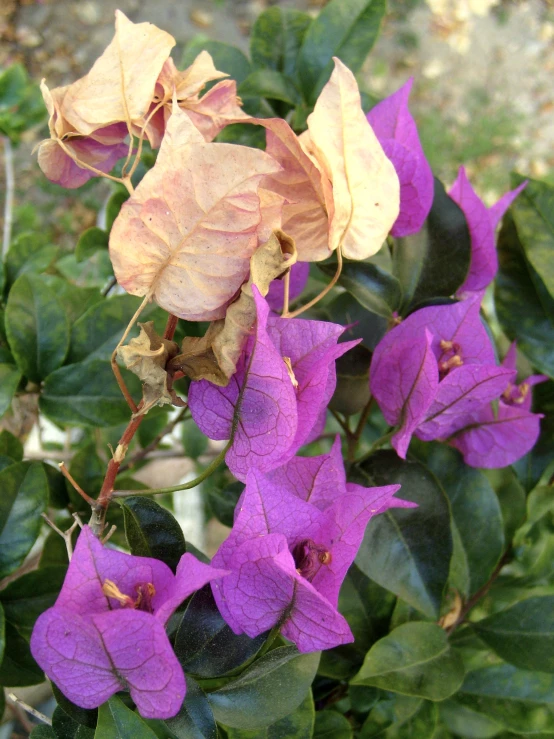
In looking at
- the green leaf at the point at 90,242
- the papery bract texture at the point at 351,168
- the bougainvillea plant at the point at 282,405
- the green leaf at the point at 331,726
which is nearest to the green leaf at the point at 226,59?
the bougainvillea plant at the point at 282,405

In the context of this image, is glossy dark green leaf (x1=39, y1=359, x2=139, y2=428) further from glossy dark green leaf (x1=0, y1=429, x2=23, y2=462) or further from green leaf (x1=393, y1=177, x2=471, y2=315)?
green leaf (x1=393, y1=177, x2=471, y2=315)

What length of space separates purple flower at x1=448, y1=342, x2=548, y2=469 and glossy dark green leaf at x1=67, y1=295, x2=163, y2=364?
0.23 metres

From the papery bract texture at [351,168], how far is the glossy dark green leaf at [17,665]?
0.94 ft

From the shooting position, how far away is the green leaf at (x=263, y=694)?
1.04ft

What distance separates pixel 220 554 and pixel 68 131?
23 centimetres

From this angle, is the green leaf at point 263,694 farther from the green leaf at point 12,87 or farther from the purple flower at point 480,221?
the green leaf at point 12,87

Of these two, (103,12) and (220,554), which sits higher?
(220,554)

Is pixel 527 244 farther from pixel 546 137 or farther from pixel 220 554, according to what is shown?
pixel 546 137

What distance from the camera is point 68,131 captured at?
0.35 m

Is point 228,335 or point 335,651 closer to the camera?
point 228,335

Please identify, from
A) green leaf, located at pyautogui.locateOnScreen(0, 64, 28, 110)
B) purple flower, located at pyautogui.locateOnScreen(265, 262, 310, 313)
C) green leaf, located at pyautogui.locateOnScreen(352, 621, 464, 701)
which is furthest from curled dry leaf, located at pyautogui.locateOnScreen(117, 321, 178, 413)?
green leaf, located at pyautogui.locateOnScreen(0, 64, 28, 110)

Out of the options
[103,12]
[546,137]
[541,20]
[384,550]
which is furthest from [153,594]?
[541,20]

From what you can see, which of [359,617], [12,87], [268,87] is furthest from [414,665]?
[12,87]

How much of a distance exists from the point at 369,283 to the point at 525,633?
256mm
